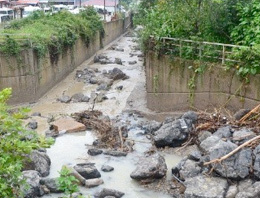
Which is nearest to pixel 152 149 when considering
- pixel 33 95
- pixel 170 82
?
pixel 170 82

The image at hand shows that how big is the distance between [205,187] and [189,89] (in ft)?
21.9

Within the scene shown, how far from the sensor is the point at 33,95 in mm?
19234

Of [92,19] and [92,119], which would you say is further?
[92,19]

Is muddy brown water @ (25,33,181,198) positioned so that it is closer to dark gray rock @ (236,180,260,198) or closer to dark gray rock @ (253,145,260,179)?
dark gray rock @ (236,180,260,198)

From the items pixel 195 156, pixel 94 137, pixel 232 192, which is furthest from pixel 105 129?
pixel 232 192

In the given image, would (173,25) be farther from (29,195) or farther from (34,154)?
(29,195)

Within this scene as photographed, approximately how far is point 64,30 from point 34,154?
1492 centimetres

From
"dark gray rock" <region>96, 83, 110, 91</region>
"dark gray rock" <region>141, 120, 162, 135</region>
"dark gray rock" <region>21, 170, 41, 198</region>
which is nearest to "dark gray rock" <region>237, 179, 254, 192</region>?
"dark gray rock" <region>21, 170, 41, 198</region>

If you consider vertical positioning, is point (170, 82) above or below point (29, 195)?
above

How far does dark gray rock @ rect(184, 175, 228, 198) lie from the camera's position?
8719 mm

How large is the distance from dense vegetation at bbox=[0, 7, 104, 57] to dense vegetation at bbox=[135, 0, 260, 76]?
6108 mm

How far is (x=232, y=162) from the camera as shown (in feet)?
30.3

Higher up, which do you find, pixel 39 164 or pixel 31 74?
A: pixel 31 74

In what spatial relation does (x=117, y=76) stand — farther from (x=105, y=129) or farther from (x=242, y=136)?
(x=242, y=136)
